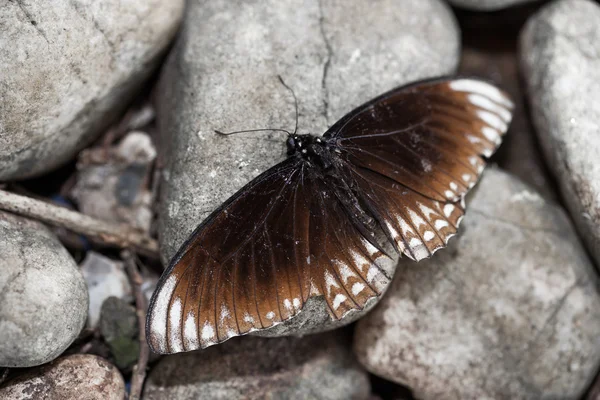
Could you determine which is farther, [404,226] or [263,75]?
[263,75]

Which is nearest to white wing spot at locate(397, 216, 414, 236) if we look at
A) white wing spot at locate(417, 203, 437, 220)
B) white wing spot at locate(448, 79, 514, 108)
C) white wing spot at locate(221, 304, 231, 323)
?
white wing spot at locate(417, 203, 437, 220)

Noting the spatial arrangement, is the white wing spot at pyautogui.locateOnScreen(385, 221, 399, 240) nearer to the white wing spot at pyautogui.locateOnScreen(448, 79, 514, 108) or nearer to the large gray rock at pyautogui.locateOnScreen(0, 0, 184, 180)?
the white wing spot at pyautogui.locateOnScreen(448, 79, 514, 108)

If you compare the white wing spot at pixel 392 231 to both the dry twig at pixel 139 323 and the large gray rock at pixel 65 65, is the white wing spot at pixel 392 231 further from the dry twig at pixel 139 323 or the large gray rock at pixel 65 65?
the large gray rock at pixel 65 65

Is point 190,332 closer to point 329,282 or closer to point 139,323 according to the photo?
point 329,282

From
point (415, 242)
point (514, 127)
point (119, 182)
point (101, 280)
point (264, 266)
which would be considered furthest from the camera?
point (514, 127)

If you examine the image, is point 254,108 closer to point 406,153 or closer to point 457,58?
point 406,153

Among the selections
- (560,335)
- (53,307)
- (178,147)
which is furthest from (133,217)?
(560,335)

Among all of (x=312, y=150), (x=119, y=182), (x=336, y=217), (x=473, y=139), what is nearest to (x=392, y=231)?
(x=336, y=217)
